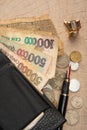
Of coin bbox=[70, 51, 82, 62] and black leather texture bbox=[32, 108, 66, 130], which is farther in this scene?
coin bbox=[70, 51, 82, 62]

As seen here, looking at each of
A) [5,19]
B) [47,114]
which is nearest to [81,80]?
[47,114]

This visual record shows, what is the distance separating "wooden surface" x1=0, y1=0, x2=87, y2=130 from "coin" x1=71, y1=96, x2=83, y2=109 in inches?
1.4

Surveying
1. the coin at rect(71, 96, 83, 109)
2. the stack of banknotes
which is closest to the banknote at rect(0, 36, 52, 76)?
the stack of banknotes

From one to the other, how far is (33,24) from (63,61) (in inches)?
5.4

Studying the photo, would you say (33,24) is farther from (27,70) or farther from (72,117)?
(72,117)

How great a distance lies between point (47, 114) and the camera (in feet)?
A: 2.43

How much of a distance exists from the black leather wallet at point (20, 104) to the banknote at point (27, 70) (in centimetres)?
5

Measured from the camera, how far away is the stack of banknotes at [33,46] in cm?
82

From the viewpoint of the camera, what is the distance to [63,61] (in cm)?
83

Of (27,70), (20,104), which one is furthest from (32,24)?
(20,104)

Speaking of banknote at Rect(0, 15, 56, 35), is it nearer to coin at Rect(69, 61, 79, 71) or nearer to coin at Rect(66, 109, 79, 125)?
coin at Rect(69, 61, 79, 71)

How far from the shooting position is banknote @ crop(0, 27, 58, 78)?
838 millimetres

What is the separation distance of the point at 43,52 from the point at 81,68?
0.11 m

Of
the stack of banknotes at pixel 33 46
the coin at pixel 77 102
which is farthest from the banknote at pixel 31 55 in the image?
the coin at pixel 77 102
